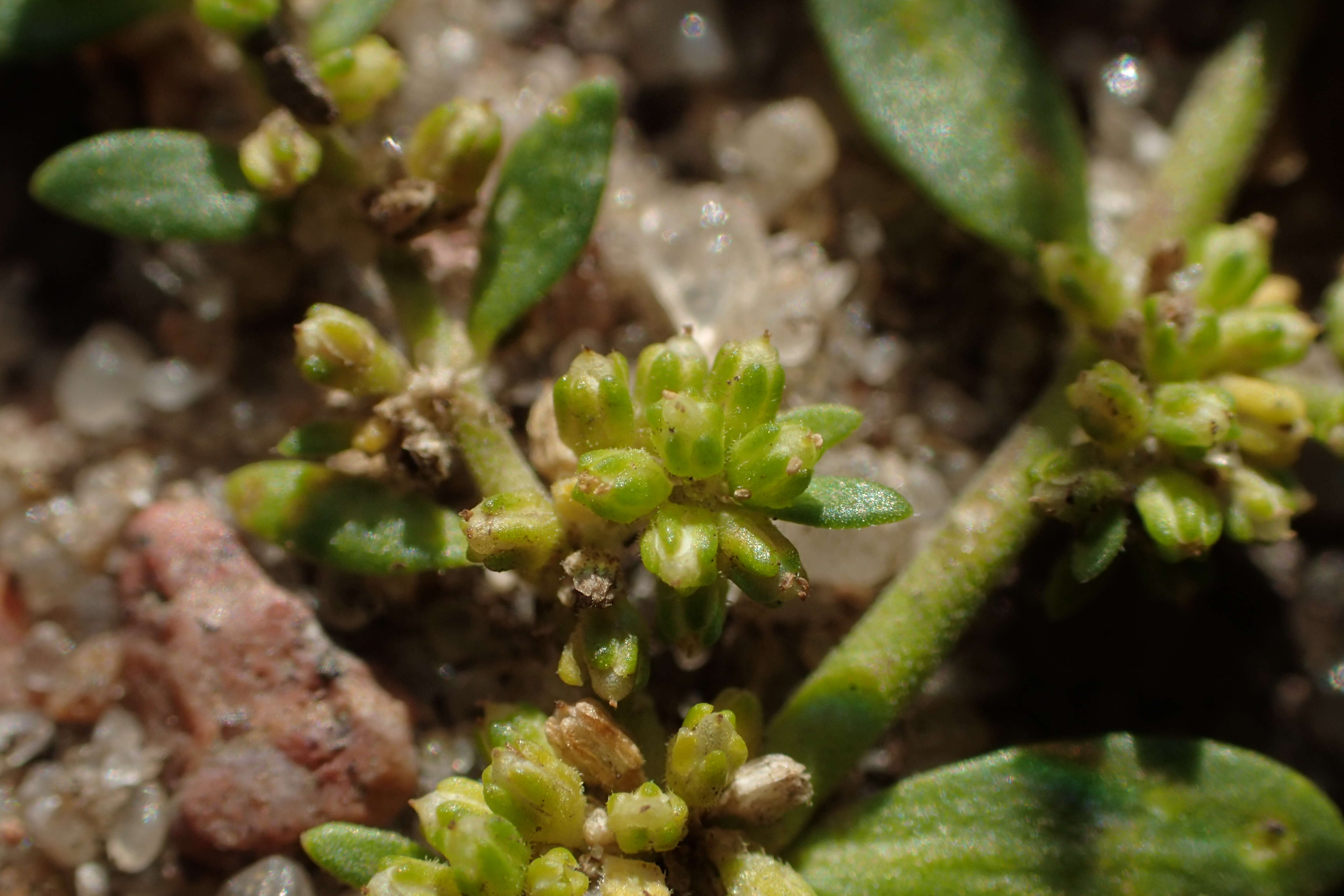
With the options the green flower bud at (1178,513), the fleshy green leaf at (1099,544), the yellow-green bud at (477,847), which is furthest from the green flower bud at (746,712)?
the green flower bud at (1178,513)

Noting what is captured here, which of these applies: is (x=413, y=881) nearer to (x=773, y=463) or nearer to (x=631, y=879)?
(x=631, y=879)

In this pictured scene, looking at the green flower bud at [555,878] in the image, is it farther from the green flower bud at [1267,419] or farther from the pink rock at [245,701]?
the green flower bud at [1267,419]

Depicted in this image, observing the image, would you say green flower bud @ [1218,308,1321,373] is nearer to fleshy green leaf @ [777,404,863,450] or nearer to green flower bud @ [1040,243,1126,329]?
green flower bud @ [1040,243,1126,329]

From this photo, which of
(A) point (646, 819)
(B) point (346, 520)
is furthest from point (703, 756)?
(B) point (346, 520)

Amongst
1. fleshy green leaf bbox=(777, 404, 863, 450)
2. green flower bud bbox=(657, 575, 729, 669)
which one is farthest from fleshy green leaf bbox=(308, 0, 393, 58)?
green flower bud bbox=(657, 575, 729, 669)

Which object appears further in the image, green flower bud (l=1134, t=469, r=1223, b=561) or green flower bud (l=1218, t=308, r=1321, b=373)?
green flower bud (l=1218, t=308, r=1321, b=373)
